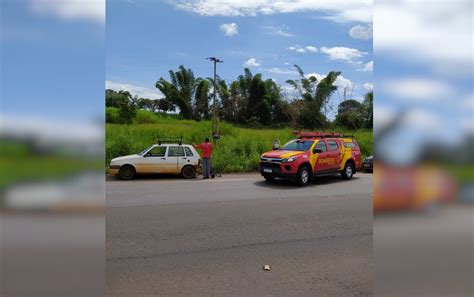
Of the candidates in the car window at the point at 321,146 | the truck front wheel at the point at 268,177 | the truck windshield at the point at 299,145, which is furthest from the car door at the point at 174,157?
the car window at the point at 321,146

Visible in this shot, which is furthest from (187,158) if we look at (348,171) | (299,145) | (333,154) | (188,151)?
(348,171)

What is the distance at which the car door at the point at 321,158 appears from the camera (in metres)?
12.4

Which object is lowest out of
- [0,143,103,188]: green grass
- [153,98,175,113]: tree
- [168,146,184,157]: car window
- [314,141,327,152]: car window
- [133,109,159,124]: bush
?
[168,146,184,157]: car window

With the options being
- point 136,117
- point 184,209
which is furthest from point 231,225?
point 136,117

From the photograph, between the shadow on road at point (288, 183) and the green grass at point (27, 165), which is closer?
the green grass at point (27, 165)

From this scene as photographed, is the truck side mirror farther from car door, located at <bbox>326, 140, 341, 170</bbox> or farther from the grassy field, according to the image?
the grassy field

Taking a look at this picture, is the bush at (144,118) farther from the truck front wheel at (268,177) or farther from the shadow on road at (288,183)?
the truck front wheel at (268,177)

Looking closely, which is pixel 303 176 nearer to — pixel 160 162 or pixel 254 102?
pixel 160 162

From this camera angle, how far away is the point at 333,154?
13117 mm

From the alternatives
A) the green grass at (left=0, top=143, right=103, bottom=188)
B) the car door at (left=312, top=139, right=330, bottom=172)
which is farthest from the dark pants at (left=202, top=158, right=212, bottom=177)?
the green grass at (left=0, top=143, right=103, bottom=188)

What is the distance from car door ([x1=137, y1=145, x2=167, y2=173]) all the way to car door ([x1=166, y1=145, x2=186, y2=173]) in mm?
139

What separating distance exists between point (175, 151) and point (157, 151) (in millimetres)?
614

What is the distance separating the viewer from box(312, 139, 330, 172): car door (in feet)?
40.8

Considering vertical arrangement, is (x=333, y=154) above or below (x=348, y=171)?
above
